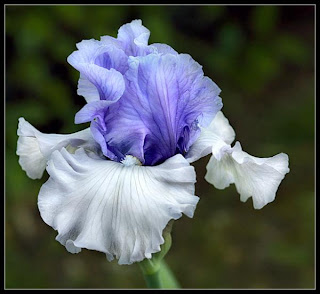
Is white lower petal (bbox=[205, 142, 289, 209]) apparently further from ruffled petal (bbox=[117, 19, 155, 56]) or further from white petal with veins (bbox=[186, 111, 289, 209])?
ruffled petal (bbox=[117, 19, 155, 56])

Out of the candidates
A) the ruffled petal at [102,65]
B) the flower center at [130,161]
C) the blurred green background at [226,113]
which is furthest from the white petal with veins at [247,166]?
the blurred green background at [226,113]

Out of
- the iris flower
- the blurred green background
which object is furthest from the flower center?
the blurred green background

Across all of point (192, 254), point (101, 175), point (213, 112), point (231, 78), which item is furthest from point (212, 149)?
point (231, 78)

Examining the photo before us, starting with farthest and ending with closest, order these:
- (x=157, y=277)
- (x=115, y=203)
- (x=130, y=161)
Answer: (x=157, y=277), (x=130, y=161), (x=115, y=203)

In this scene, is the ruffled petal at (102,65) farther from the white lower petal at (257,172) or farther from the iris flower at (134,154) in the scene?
the white lower petal at (257,172)

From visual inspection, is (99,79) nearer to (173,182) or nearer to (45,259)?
(173,182)

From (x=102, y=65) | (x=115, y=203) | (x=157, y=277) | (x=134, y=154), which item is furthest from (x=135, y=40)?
(x=157, y=277)

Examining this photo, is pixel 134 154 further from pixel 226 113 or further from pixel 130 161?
pixel 226 113
